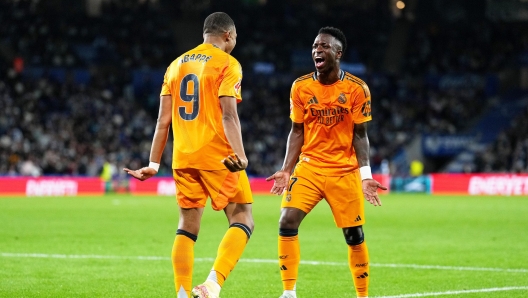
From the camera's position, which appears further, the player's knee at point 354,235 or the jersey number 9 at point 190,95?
the player's knee at point 354,235

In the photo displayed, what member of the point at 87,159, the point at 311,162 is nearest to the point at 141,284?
the point at 311,162

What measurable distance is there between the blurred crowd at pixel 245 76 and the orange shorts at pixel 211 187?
101 feet

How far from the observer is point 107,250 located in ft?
43.6

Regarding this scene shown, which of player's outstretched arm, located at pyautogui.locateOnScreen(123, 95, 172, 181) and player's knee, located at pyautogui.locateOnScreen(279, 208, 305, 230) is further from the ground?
player's outstretched arm, located at pyautogui.locateOnScreen(123, 95, 172, 181)

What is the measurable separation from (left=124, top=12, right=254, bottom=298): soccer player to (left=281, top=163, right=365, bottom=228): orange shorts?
74cm

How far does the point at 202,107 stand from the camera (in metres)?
7.03

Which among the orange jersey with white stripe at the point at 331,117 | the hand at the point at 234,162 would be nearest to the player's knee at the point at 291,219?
the orange jersey with white stripe at the point at 331,117

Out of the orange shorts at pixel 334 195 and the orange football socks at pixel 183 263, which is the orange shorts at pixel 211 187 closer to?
the orange football socks at pixel 183 263

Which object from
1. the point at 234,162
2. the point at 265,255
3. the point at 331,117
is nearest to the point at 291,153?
the point at 331,117

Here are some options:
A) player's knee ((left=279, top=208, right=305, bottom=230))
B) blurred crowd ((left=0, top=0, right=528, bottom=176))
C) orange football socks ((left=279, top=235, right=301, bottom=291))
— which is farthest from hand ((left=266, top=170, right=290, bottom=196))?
blurred crowd ((left=0, top=0, right=528, bottom=176))

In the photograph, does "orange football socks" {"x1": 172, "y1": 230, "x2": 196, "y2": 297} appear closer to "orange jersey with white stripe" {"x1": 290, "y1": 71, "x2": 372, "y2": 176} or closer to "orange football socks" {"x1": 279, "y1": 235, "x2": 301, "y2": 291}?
"orange football socks" {"x1": 279, "y1": 235, "x2": 301, "y2": 291}

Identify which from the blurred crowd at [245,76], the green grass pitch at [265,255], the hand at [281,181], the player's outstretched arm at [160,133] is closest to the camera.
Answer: the player's outstretched arm at [160,133]

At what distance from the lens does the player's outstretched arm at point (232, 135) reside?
6785mm

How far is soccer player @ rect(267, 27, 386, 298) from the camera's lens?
25.4ft
